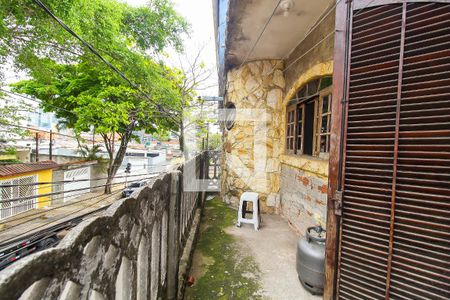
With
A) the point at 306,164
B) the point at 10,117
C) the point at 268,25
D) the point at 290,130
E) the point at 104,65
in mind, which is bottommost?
the point at 306,164

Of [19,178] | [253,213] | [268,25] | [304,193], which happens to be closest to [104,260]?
[304,193]

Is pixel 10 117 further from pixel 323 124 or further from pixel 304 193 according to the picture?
pixel 323 124

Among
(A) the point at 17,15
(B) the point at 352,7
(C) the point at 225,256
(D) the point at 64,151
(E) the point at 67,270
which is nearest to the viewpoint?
(E) the point at 67,270

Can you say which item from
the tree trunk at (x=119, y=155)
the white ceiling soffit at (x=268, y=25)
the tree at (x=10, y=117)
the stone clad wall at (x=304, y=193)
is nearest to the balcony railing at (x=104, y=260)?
the stone clad wall at (x=304, y=193)

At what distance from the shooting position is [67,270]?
539 millimetres

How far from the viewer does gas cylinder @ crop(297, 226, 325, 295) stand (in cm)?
228

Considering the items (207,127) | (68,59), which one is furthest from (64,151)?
(207,127)

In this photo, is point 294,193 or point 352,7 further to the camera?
point 294,193

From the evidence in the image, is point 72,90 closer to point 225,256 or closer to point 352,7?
point 225,256

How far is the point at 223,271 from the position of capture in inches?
108

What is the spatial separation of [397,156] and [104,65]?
8.22 m

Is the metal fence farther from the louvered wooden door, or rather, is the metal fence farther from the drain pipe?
the louvered wooden door

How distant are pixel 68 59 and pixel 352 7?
7.63m

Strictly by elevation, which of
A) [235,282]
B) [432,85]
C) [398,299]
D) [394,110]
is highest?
[432,85]
